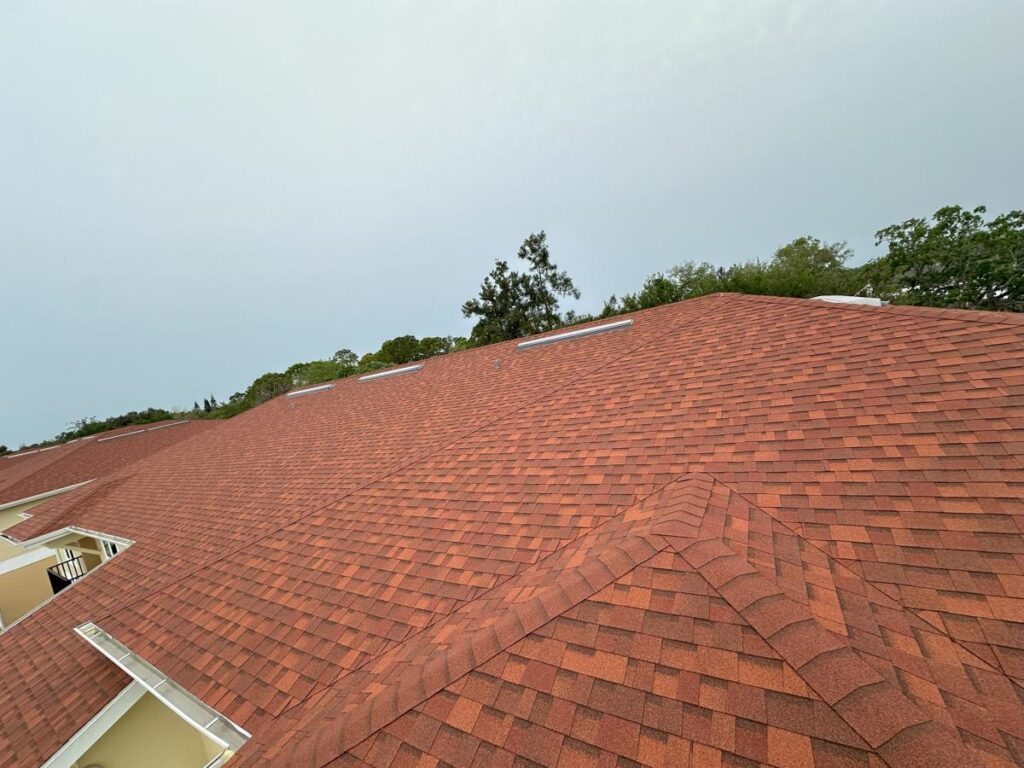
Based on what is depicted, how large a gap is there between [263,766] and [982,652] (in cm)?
470

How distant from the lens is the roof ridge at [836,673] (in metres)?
1.53

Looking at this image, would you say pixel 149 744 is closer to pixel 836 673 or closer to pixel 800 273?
pixel 836 673

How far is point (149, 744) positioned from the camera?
19.4ft

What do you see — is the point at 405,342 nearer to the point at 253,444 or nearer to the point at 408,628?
the point at 253,444

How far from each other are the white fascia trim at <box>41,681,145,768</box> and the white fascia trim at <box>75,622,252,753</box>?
1.74 feet

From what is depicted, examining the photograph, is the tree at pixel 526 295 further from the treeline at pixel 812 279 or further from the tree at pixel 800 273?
the tree at pixel 800 273

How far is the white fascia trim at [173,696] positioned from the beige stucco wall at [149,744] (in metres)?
1.26

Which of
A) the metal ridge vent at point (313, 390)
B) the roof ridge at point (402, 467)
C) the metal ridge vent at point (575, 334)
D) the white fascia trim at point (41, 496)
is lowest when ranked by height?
the white fascia trim at point (41, 496)

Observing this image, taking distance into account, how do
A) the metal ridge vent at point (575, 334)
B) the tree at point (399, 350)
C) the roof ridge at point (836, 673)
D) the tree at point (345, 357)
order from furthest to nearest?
1. the tree at point (345, 357)
2. the tree at point (399, 350)
3. the metal ridge vent at point (575, 334)
4. the roof ridge at point (836, 673)

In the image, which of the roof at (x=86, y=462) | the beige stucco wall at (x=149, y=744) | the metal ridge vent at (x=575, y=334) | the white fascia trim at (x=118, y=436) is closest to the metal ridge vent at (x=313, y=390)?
the metal ridge vent at (x=575, y=334)

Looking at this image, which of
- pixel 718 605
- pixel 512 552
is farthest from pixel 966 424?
pixel 512 552

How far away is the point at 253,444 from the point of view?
12.7 m

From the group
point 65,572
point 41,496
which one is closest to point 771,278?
point 65,572

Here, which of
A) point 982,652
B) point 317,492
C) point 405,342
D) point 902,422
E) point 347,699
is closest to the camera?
point 982,652
